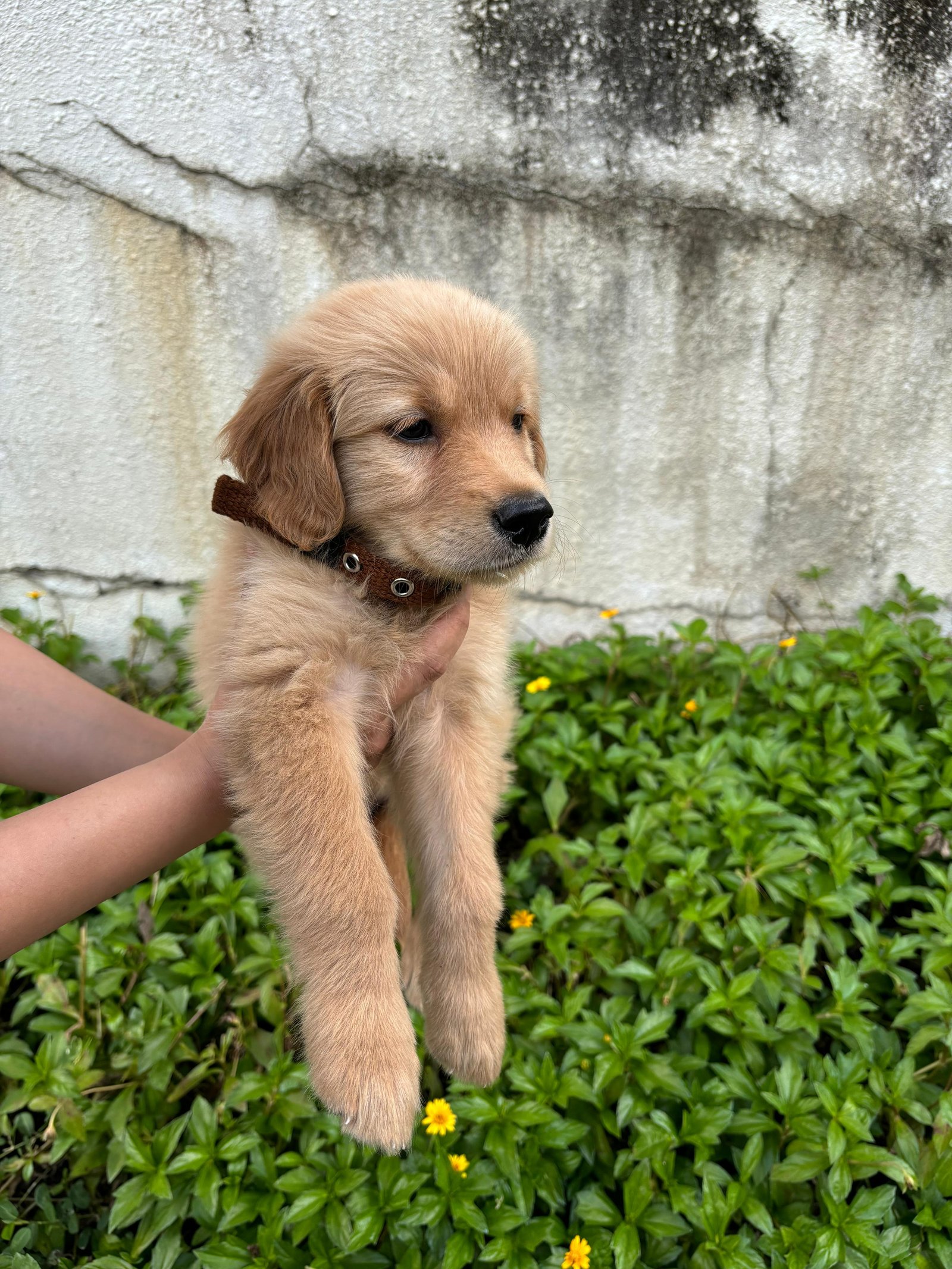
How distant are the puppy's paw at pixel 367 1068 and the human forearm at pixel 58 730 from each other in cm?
89

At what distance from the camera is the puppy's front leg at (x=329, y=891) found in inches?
57.9

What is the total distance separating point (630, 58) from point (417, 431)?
6.77 feet

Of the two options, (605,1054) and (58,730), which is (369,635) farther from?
(605,1054)

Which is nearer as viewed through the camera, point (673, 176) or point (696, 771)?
point (696, 771)

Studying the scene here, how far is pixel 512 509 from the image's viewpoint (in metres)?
1.62

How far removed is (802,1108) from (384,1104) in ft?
3.39

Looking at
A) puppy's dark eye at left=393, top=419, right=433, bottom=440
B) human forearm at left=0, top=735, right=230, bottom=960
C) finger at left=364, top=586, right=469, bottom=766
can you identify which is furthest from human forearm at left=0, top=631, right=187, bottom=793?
puppy's dark eye at left=393, top=419, right=433, bottom=440

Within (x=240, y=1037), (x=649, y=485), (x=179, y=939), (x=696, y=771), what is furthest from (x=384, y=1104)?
(x=649, y=485)

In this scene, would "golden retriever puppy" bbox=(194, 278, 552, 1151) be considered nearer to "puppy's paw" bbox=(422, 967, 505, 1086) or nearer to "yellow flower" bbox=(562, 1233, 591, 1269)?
"puppy's paw" bbox=(422, 967, 505, 1086)

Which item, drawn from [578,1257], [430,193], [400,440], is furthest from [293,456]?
[430,193]

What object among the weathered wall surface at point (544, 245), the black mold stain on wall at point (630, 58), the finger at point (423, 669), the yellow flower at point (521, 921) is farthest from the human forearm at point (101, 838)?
the black mold stain on wall at point (630, 58)

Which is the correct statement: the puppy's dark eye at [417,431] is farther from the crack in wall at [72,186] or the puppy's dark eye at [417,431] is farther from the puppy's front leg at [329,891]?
the crack in wall at [72,186]

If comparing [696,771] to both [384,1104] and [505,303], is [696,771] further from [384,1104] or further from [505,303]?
[505,303]

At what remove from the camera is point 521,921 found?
2.43 metres
